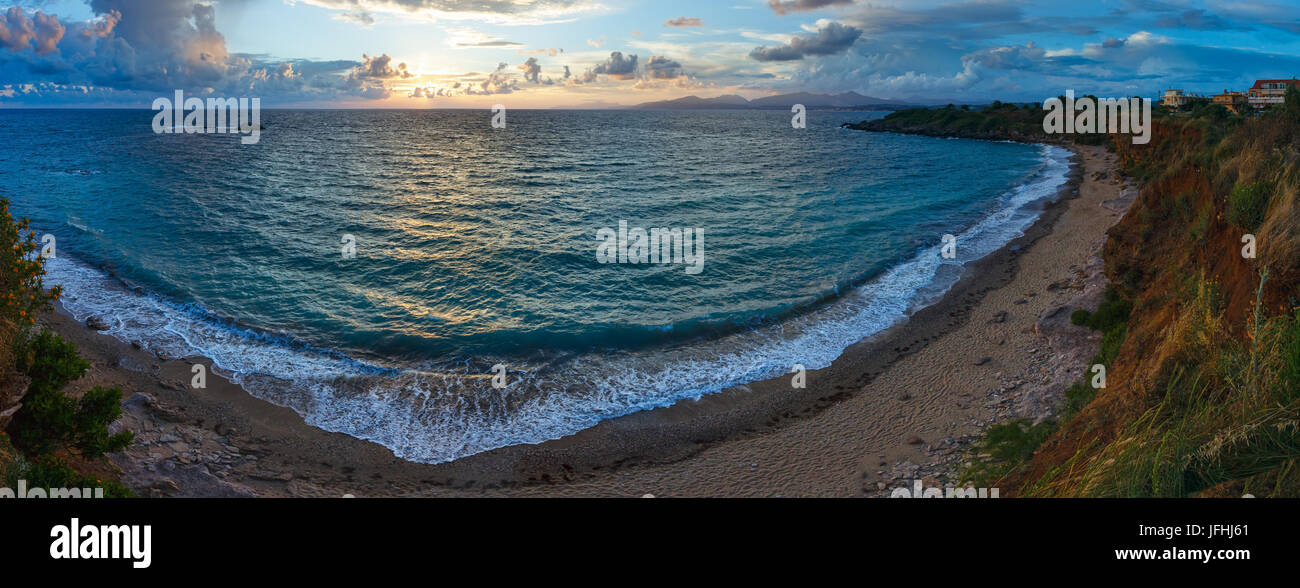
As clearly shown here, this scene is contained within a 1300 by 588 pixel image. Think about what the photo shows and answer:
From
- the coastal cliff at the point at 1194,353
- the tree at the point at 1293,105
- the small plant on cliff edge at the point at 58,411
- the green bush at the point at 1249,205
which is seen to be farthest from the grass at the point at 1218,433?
the small plant on cliff edge at the point at 58,411

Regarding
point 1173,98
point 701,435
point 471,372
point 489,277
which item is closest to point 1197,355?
point 701,435

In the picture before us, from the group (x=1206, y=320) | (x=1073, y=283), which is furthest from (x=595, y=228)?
(x=1206, y=320)

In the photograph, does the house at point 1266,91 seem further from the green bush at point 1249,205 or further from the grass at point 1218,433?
the grass at point 1218,433

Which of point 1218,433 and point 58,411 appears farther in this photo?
point 58,411

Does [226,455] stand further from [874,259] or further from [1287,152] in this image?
[874,259]

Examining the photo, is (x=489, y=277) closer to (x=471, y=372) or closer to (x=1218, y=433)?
(x=471, y=372)
